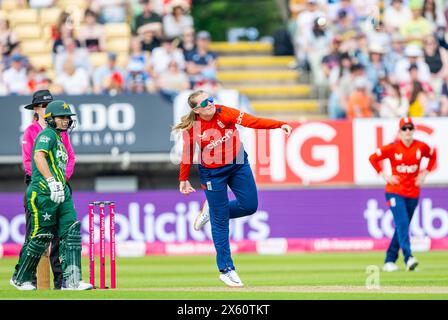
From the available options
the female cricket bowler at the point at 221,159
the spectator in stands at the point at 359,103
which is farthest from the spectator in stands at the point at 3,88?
the female cricket bowler at the point at 221,159

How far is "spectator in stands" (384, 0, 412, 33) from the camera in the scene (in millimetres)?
27344

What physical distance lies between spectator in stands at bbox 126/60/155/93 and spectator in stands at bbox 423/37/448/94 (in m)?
5.75

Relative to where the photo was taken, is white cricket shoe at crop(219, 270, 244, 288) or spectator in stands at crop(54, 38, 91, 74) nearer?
white cricket shoe at crop(219, 270, 244, 288)

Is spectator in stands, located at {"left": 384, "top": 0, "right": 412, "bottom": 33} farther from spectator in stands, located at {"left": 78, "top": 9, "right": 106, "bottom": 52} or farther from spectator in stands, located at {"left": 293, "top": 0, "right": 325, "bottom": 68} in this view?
spectator in stands, located at {"left": 78, "top": 9, "right": 106, "bottom": 52}

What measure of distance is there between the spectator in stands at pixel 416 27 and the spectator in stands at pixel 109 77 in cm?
619

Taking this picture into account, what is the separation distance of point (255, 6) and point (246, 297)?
98.7ft

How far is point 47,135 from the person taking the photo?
13.3 metres

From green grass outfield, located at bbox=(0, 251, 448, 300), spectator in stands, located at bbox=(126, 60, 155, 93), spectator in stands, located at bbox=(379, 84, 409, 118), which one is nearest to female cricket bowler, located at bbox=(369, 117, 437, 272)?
green grass outfield, located at bbox=(0, 251, 448, 300)

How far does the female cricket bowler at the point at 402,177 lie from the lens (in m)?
17.6

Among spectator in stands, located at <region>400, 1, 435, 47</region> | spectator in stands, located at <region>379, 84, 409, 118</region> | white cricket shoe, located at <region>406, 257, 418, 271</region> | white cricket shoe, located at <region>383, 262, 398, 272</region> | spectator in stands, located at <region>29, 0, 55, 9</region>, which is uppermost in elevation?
spectator in stands, located at <region>29, 0, 55, 9</region>

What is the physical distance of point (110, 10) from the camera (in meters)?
27.3

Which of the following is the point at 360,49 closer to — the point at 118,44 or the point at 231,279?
the point at 118,44

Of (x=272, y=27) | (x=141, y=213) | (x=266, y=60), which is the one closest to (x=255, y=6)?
(x=272, y=27)

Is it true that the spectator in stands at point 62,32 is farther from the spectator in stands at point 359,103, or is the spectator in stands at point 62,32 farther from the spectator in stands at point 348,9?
the spectator in stands at point 348,9
